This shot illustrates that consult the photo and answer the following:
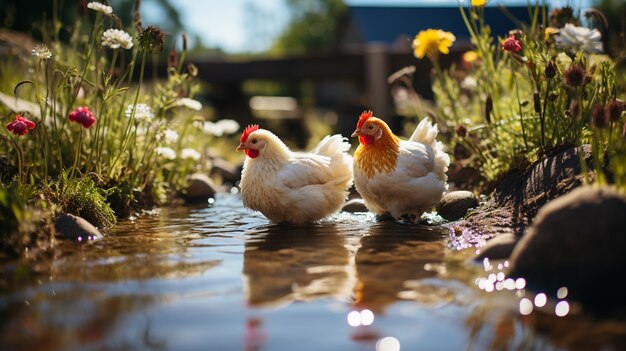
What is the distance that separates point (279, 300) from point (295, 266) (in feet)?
2.35

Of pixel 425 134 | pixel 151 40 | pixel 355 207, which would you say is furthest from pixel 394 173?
pixel 151 40

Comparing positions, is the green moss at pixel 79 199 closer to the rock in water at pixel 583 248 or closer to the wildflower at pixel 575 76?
the rock in water at pixel 583 248

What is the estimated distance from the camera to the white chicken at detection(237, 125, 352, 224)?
Answer: 5566mm

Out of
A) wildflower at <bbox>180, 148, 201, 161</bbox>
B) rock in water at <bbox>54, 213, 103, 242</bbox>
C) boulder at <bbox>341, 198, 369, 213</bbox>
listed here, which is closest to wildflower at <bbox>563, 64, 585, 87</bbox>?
boulder at <bbox>341, 198, 369, 213</bbox>

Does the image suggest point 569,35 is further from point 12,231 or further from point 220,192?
point 220,192

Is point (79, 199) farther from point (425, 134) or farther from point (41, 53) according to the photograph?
point (425, 134)

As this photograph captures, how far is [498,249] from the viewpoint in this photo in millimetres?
4191

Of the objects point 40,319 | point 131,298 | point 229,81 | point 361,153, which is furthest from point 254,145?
point 229,81

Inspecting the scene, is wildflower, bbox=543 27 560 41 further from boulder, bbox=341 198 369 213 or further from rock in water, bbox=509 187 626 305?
rock in water, bbox=509 187 626 305

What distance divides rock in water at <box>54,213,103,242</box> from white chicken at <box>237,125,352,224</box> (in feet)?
4.30

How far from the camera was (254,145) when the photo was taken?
5727mm

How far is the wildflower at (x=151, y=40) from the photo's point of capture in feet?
18.2

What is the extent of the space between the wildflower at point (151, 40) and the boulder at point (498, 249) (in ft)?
9.97

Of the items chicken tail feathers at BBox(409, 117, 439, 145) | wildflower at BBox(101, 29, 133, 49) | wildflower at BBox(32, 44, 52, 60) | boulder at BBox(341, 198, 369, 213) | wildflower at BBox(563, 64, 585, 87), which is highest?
wildflower at BBox(101, 29, 133, 49)
